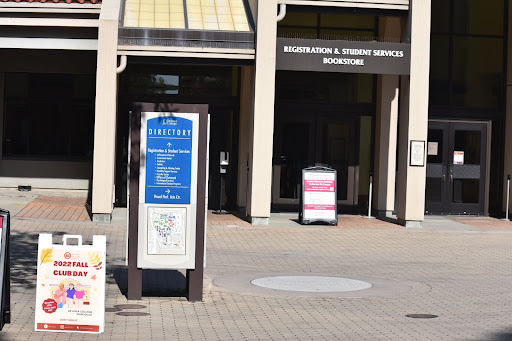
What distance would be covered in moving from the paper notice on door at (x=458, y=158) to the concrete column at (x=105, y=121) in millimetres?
9123

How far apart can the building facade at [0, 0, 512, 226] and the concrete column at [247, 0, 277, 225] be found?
509 millimetres

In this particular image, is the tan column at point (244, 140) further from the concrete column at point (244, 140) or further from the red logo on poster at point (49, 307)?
the red logo on poster at point (49, 307)

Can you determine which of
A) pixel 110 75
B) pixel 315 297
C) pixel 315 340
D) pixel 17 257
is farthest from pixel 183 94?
pixel 315 340

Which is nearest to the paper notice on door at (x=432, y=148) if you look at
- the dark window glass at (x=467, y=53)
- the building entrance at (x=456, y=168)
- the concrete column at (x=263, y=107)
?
the building entrance at (x=456, y=168)

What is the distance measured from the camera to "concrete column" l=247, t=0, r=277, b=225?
20688 mm

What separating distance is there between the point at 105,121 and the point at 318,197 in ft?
16.2

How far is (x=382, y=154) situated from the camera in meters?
24.1

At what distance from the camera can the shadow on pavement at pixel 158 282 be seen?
12.0m

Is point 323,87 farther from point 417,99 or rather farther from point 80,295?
point 80,295

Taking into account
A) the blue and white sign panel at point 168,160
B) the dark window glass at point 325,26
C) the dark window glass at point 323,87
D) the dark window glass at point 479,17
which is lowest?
the blue and white sign panel at point 168,160

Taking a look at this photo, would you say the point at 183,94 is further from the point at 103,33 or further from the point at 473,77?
the point at 473,77

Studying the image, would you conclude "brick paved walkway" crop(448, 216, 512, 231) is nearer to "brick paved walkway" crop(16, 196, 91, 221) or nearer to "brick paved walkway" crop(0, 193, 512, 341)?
"brick paved walkway" crop(0, 193, 512, 341)

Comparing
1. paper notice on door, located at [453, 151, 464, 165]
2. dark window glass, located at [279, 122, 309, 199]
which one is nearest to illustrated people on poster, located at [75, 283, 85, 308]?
dark window glass, located at [279, 122, 309, 199]

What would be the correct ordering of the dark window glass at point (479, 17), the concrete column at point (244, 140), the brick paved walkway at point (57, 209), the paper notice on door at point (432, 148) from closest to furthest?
the brick paved walkway at point (57, 209) < the concrete column at point (244, 140) < the paper notice on door at point (432, 148) < the dark window glass at point (479, 17)
